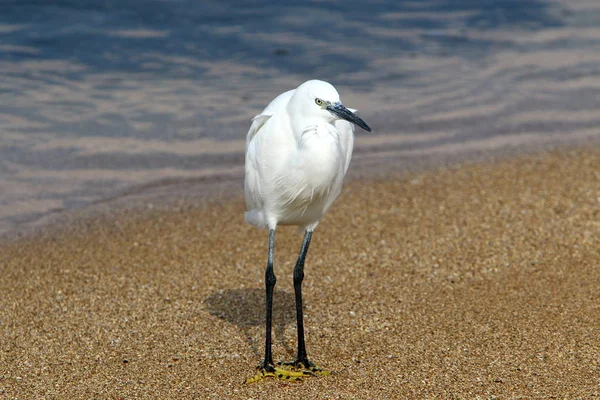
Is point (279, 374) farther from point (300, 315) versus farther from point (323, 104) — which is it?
point (323, 104)

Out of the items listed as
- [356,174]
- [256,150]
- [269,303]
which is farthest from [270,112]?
[356,174]

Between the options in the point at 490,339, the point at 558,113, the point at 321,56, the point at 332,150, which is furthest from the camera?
the point at 321,56

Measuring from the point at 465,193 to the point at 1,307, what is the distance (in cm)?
358

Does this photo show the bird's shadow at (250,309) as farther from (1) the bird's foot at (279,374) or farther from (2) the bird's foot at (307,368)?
A: (1) the bird's foot at (279,374)

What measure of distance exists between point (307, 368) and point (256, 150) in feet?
3.67

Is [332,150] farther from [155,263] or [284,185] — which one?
[155,263]

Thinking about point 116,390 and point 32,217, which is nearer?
point 116,390

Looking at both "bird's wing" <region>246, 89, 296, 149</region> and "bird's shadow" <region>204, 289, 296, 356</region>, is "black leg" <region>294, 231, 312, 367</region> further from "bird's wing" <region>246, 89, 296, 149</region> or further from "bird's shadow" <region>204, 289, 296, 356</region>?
"bird's wing" <region>246, 89, 296, 149</region>

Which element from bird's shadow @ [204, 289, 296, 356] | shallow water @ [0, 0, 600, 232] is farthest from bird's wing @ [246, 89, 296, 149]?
shallow water @ [0, 0, 600, 232]

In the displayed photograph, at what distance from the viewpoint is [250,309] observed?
4859mm

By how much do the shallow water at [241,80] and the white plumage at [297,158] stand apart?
9.25ft

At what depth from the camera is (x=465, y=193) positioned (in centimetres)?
650

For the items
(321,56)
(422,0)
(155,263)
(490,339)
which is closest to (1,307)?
(155,263)

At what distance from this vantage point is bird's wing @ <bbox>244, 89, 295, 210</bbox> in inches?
159
